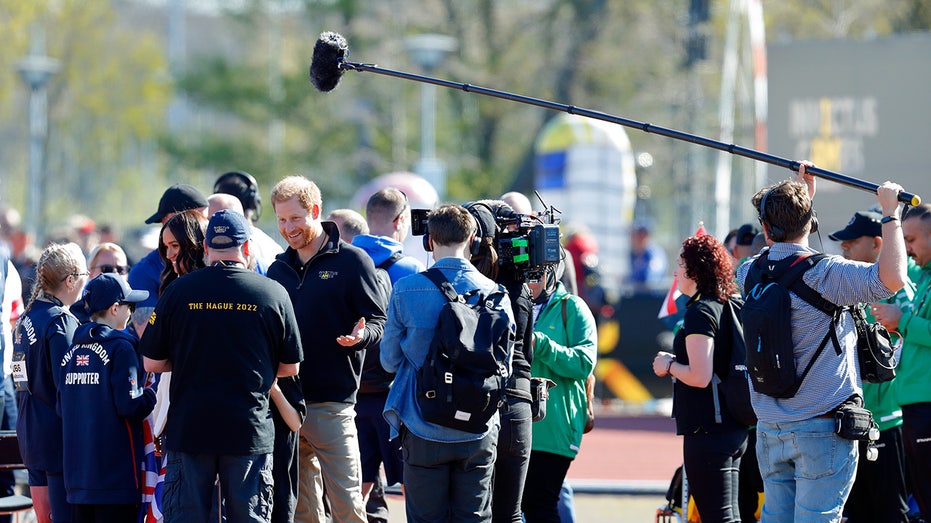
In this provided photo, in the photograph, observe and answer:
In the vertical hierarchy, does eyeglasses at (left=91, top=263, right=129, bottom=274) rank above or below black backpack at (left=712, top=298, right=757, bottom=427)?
above

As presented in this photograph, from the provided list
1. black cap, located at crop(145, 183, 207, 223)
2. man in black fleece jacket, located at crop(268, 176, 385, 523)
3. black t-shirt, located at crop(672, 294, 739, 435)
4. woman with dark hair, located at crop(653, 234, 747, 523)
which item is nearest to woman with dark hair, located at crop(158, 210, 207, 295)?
man in black fleece jacket, located at crop(268, 176, 385, 523)

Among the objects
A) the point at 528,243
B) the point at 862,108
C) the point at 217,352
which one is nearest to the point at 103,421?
the point at 217,352

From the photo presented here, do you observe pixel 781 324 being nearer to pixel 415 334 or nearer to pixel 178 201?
pixel 415 334

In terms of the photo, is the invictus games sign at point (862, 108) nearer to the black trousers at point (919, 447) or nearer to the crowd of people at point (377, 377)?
the crowd of people at point (377, 377)

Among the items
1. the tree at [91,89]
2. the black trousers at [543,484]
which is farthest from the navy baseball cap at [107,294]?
the tree at [91,89]

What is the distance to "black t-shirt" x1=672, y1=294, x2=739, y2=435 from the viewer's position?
6.48m

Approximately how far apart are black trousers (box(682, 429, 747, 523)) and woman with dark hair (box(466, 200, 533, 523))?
3.17 feet

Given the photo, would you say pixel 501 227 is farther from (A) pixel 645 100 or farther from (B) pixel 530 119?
(B) pixel 530 119

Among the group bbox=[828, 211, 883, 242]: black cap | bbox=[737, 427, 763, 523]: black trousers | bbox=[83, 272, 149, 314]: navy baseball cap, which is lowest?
bbox=[737, 427, 763, 523]: black trousers

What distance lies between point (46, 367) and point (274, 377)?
1481 millimetres

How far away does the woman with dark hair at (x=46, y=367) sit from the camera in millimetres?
6457

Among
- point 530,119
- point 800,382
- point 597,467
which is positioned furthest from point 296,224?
point 530,119

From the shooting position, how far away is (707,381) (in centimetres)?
639

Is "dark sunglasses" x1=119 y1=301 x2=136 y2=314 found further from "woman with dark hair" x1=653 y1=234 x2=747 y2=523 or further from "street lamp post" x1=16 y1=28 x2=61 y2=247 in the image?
"street lamp post" x1=16 y1=28 x2=61 y2=247
